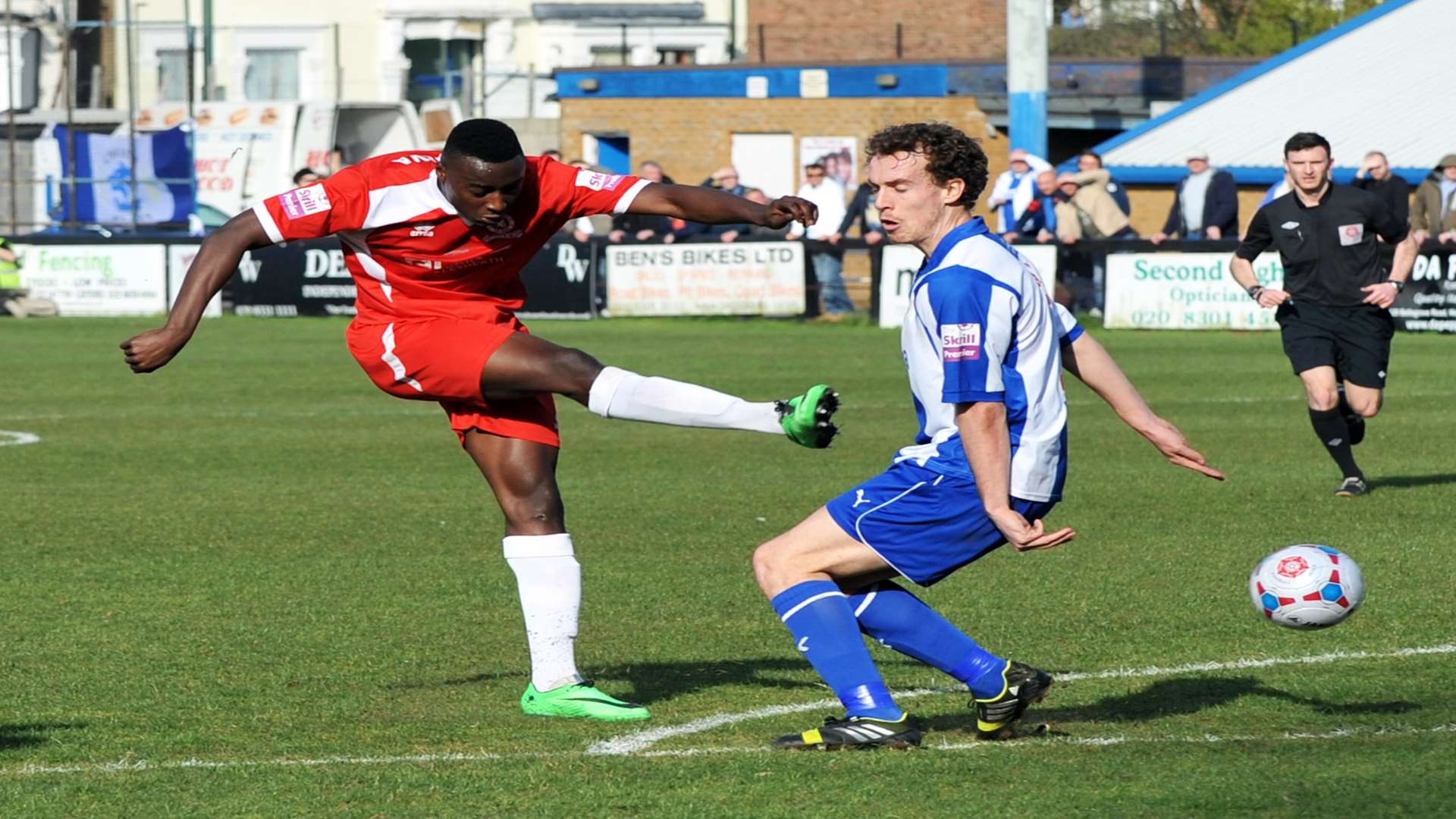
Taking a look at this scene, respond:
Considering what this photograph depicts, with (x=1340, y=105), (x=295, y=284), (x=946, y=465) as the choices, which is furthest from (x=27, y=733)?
(x=1340, y=105)

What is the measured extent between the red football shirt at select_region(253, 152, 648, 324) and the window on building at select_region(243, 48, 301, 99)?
45.8m

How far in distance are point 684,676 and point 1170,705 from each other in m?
1.64

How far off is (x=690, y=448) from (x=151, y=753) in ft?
28.8

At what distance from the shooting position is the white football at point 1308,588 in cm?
632

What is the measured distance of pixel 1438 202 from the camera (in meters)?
23.4

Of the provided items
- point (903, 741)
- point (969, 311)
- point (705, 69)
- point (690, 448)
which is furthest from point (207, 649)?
point (705, 69)

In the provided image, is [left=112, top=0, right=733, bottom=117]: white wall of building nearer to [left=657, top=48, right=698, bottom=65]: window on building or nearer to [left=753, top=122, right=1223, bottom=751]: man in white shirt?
[left=657, top=48, right=698, bottom=65]: window on building

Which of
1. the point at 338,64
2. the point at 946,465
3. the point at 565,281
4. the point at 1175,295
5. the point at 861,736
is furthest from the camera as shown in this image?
the point at 338,64

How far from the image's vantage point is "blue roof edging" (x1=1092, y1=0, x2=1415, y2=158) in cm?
3709

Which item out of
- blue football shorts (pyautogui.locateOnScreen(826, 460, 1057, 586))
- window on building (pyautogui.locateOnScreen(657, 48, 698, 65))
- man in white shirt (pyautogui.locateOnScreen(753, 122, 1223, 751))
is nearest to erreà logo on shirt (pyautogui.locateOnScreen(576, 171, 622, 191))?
man in white shirt (pyautogui.locateOnScreen(753, 122, 1223, 751))

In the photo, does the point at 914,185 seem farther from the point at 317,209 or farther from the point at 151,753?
the point at 151,753

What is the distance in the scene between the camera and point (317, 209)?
20.8 feet

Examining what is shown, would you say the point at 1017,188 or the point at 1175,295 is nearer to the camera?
the point at 1175,295

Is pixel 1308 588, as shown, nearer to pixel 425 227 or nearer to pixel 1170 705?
pixel 1170 705
